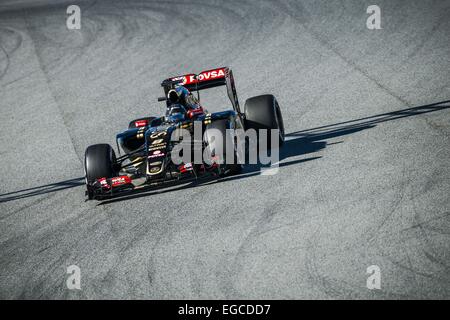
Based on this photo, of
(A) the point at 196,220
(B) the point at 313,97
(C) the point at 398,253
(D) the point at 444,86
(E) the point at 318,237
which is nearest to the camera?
(C) the point at 398,253

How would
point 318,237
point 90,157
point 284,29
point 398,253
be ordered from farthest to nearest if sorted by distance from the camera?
point 284,29, point 90,157, point 318,237, point 398,253

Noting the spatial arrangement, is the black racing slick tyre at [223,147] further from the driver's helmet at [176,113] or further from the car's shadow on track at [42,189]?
the car's shadow on track at [42,189]

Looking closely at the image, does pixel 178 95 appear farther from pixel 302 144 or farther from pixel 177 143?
pixel 302 144

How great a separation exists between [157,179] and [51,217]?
1.69 meters

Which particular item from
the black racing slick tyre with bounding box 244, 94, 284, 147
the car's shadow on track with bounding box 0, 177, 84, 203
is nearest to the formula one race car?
the black racing slick tyre with bounding box 244, 94, 284, 147

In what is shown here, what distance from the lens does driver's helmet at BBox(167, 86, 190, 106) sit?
11172mm

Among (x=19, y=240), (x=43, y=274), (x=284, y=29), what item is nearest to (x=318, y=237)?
(x=43, y=274)

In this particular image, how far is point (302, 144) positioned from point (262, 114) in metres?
0.91

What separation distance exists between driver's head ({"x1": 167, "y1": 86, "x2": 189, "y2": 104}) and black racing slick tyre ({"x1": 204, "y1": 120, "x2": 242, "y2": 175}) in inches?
71.1

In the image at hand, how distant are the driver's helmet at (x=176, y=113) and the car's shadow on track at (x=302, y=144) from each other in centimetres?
145

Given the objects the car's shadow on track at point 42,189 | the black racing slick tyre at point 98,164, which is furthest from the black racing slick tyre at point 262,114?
the car's shadow on track at point 42,189

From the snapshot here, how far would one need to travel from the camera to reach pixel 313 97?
13.6 metres

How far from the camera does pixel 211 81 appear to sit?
11.6 meters
